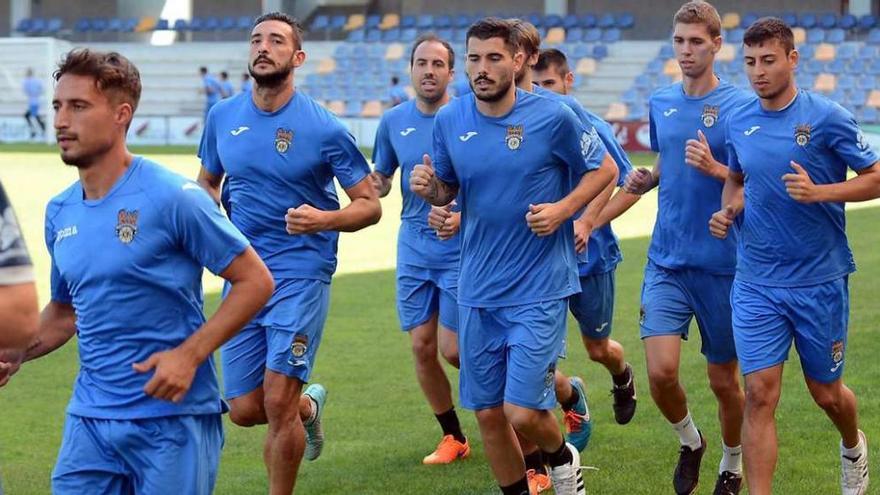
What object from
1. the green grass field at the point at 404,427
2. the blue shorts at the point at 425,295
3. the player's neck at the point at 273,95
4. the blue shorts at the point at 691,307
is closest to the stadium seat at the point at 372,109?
the green grass field at the point at 404,427

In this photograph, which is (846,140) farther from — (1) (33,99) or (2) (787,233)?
(1) (33,99)

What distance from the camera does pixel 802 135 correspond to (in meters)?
7.42

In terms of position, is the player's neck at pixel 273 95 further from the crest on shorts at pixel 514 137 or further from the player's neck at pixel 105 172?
the player's neck at pixel 105 172

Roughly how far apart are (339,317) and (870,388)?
563 cm

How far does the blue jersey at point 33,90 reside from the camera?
44.4 m

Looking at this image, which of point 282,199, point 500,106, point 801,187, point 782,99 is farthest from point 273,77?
point 801,187

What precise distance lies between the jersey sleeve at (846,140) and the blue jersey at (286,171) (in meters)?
2.30

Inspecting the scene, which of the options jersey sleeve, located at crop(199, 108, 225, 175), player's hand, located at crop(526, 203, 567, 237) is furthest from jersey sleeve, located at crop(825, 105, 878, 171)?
jersey sleeve, located at crop(199, 108, 225, 175)

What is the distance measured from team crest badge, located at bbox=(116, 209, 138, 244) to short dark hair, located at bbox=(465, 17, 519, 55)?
250 cm

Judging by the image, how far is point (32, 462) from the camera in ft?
29.6

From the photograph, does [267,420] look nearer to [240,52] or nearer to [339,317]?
[339,317]

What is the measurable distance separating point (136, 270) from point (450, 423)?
4490mm

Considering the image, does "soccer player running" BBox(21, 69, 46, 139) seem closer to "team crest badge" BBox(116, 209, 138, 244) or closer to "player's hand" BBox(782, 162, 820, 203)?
"player's hand" BBox(782, 162, 820, 203)

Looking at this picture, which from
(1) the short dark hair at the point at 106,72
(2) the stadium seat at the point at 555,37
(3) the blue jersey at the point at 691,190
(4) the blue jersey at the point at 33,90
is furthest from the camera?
(2) the stadium seat at the point at 555,37
